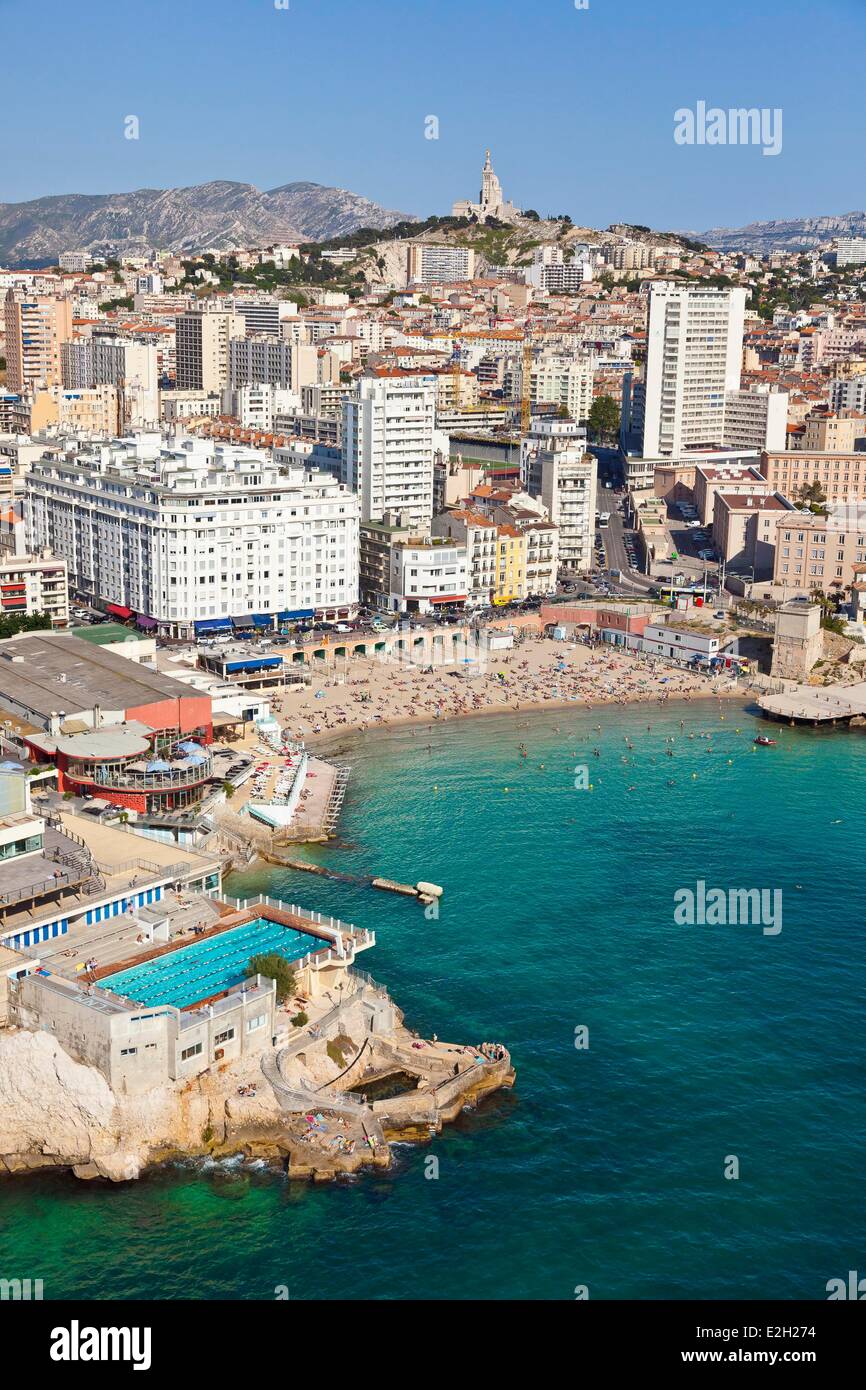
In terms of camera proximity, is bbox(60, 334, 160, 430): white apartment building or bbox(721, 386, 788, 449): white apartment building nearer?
bbox(721, 386, 788, 449): white apartment building

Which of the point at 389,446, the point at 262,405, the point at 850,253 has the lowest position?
the point at 389,446

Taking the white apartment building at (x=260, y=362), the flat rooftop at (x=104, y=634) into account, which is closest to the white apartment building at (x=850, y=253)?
the white apartment building at (x=260, y=362)

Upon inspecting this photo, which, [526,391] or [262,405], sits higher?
[526,391]

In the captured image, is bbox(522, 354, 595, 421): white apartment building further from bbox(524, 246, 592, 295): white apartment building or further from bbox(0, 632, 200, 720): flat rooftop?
bbox(524, 246, 592, 295): white apartment building

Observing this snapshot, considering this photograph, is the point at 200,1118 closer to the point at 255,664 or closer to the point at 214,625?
the point at 255,664

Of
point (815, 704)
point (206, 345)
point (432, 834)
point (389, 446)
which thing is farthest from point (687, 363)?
point (432, 834)

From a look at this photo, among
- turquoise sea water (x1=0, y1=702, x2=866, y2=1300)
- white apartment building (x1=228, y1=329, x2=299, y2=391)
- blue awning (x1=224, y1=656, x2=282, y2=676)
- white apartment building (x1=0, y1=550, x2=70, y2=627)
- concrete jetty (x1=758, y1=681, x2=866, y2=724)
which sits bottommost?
turquoise sea water (x1=0, y1=702, x2=866, y2=1300)

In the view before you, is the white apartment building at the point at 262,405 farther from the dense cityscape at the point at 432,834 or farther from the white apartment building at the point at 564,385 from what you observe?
the white apartment building at the point at 564,385

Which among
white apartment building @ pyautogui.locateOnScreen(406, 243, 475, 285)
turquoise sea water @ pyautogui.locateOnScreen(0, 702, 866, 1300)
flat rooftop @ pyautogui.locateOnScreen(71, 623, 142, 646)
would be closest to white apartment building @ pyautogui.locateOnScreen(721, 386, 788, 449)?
turquoise sea water @ pyautogui.locateOnScreen(0, 702, 866, 1300)

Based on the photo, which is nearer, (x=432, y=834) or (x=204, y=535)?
(x=432, y=834)
